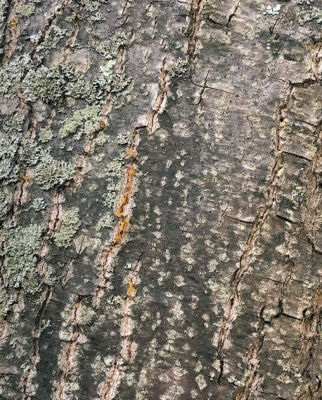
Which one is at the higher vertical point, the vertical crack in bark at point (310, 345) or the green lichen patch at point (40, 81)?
the green lichen patch at point (40, 81)

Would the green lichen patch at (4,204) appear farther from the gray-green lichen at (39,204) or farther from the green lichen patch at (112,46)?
the green lichen patch at (112,46)

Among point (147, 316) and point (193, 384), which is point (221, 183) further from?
point (193, 384)

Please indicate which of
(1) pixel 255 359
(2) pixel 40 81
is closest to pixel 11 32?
(2) pixel 40 81

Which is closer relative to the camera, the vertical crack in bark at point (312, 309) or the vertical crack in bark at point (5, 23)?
the vertical crack in bark at point (312, 309)

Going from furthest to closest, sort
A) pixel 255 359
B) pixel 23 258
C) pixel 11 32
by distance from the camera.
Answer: pixel 11 32 < pixel 23 258 < pixel 255 359

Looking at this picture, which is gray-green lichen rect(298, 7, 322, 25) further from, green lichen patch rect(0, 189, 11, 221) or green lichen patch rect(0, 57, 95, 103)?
green lichen patch rect(0, 189, 11, 221)

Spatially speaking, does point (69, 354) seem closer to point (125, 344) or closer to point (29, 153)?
point (125, 344)

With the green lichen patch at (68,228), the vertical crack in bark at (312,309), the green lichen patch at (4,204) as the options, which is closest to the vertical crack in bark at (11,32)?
the green lichen patch at (4,204)
